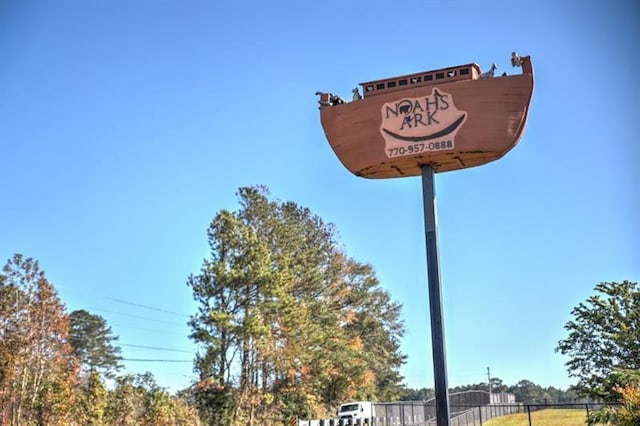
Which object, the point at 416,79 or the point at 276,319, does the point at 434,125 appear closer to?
the point at 416,79

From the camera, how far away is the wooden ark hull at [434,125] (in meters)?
10.2

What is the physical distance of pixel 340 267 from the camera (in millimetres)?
38906

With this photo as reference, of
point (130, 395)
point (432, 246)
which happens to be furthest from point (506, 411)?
point (432, 246)

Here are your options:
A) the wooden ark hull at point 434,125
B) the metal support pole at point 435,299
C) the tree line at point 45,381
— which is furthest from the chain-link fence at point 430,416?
the wooden ark hull at point 434,125

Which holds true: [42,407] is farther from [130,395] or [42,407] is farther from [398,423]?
[398,423]

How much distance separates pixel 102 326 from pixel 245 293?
3316cm

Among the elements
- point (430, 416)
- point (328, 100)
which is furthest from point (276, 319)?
point (328, 100)

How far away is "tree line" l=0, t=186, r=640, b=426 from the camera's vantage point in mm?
23812

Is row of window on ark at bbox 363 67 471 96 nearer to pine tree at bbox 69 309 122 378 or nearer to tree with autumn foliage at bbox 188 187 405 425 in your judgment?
tree with autumn foliage at bbox 188 187 405 425

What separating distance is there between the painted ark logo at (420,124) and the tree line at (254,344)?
26.7 feet

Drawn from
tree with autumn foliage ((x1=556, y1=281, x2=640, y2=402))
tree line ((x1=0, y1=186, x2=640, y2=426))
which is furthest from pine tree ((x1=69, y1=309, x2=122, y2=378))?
tree with autumn foliage ((x1=556, y1=281, x2=640, y2=402))

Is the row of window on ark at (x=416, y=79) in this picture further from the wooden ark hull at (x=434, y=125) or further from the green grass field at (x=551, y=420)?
the green grass field at (x=551, y=420)

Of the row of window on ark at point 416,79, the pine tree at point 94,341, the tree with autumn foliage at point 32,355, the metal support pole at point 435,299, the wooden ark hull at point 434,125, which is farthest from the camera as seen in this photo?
the pine tree at point 94,341

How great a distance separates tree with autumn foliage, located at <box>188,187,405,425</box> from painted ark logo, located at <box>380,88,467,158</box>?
57.9ft
